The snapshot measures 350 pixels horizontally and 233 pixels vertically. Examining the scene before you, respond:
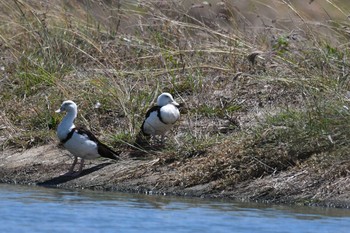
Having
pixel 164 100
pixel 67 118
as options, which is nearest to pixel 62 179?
pixel 67 118

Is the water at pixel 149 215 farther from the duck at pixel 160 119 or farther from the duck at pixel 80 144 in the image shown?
the duck at pixel 160 119

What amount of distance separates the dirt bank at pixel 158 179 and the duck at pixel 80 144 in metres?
0.14

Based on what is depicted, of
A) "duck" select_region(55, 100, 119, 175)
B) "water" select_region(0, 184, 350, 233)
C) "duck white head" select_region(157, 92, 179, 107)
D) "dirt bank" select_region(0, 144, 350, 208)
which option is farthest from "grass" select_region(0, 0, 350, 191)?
"water" select_region(0, 184, 350, 233)

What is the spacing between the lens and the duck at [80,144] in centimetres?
1086

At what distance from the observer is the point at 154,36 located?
13453mm

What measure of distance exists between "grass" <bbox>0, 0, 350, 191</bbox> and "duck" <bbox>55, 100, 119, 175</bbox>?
40 cm

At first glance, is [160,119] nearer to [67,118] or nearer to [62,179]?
[67,118]

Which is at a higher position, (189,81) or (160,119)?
(189,81)

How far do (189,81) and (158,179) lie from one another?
2.22m

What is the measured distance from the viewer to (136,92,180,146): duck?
11078 mm

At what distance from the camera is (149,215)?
8.88 m

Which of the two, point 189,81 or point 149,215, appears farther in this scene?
point 189,81

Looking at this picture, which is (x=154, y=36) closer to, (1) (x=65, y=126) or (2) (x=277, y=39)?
(2) (x=277, y=39)

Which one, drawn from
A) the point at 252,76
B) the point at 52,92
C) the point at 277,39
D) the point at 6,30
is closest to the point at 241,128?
the point at 252,76
